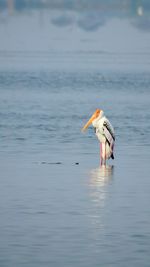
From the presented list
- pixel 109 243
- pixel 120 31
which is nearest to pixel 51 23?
pixel 120 31

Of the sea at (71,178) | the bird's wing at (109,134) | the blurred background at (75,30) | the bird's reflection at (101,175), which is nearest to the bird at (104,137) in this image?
the bird's wing at (109,134)

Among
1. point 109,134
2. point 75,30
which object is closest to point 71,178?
point 109,134

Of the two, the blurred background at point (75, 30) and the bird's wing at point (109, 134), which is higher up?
the bird's wing at point (109, 134)

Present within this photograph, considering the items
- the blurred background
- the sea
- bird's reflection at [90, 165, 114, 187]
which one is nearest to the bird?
the sea

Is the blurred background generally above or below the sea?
below

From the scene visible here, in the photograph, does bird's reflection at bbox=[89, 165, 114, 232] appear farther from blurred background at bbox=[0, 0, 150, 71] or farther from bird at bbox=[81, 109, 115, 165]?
blurred background at bbox=[0, 0, 150, 71]

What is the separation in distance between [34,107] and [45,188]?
14180 mm

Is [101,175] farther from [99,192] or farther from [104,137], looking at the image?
[104,137]

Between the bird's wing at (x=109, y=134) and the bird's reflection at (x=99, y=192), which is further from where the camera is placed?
the bird's wing at (x=109, y=134)

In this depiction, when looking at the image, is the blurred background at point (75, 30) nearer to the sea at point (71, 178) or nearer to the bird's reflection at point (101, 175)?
the sea at point (71, 178)

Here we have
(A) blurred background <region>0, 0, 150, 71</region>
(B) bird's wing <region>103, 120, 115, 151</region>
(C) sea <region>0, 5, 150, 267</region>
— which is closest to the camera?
(C) sea <region>0, 5, 150, 267</region>

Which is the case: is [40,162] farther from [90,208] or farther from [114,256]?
[114,256]

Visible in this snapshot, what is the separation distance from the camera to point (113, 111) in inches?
1017

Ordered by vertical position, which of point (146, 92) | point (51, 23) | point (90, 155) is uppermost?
point (90, 155)
